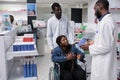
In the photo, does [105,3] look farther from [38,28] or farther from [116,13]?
[38,28]

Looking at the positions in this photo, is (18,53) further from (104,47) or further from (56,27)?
(56,27)

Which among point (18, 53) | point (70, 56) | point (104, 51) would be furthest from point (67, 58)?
point (18, 53)

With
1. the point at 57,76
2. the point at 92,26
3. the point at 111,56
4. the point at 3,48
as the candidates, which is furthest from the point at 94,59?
the point at 92,26

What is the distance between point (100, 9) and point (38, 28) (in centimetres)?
403

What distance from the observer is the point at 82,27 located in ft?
13.7

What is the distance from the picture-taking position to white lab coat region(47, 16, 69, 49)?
111 inches

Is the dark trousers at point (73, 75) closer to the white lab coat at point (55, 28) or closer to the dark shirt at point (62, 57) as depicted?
the dark shirt at point (62, 57)

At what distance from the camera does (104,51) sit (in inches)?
77.1

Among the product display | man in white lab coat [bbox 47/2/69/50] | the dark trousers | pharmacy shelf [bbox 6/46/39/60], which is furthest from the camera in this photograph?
man in white lab coat [bbox 47/2/69/50]

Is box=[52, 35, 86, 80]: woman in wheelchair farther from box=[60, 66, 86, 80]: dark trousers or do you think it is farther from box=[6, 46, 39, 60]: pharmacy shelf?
box=[6, 46, 39, 60]: pharmacy shelf

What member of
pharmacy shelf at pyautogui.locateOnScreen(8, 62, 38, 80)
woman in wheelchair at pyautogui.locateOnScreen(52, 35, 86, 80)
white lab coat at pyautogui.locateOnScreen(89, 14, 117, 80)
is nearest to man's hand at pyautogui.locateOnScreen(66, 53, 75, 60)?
woman in wheelchair at pyautogui.locateOnScreen(52, 35, 86, 80)

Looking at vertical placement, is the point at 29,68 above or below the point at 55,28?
below

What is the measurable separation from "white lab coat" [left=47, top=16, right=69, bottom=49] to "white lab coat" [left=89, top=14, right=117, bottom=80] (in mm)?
871

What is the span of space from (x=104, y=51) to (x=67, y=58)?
0.75 m
